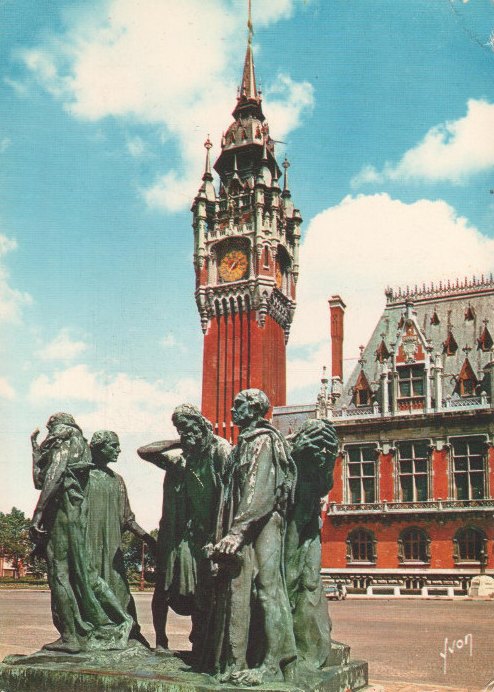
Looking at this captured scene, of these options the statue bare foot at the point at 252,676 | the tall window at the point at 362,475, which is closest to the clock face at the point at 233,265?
the tall window at the point at 362,475

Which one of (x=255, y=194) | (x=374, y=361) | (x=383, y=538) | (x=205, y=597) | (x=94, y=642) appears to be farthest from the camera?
(x=255, y=194)

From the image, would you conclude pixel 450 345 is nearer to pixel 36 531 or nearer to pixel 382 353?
pixel 382 353

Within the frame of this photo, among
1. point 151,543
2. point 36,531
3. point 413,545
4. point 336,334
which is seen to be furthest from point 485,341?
point 36,531

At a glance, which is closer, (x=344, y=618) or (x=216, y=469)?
(x=216, y=469)

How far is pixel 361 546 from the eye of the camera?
122ft

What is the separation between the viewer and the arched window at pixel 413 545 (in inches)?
1401

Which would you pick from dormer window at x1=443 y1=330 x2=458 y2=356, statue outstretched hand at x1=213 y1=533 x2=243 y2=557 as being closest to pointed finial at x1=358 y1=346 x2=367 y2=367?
dormer window at x1=443 y1=330 x2=458 y2=356

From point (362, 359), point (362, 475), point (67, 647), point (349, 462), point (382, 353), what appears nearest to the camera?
point (67, 647)

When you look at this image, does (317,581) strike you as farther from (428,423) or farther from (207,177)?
(207,177)

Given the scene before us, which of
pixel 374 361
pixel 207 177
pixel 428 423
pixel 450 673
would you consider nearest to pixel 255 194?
pixel 207 177

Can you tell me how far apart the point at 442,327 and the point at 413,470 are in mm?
9587

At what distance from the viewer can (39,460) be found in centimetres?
701

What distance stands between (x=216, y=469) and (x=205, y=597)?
1.09 metres

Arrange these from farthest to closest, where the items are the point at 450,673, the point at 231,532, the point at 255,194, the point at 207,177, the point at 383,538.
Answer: the point at 207,177 → the point at 255,194 → the point at 383,538 → the point at 450,673 → the point at 231,532
